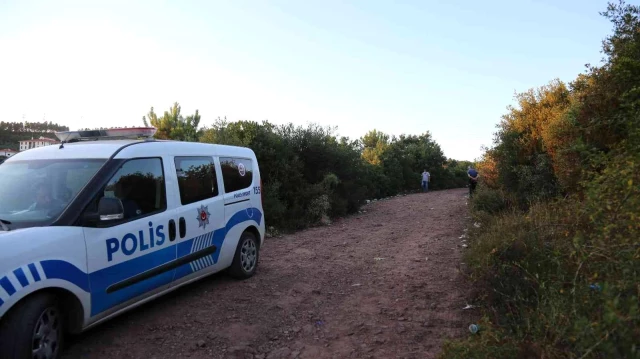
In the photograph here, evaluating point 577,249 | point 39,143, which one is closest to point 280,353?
point 577,249

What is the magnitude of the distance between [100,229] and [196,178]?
1.65 m

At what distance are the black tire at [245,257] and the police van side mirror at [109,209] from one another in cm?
245

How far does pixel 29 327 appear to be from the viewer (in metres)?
3.24

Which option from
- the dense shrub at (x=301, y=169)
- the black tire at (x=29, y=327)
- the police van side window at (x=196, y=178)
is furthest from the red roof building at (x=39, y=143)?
the dense shrub at (x=301, y=169)

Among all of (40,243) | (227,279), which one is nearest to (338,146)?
(227,279)

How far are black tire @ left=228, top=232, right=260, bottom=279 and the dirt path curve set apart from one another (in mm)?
151

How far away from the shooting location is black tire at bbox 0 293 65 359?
10.3 feet

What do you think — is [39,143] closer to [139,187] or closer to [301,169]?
[301,169]

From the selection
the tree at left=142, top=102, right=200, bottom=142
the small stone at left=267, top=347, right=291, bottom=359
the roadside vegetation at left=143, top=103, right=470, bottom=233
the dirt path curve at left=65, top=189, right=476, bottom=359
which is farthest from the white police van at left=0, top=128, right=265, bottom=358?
the tree at left=142, top=102, right=200, bottom=142

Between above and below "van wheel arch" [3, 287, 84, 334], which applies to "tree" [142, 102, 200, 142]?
above

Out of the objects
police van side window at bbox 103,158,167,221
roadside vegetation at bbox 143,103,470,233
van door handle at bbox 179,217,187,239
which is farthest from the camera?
roadside vegetation at bbox 143,103,470,233

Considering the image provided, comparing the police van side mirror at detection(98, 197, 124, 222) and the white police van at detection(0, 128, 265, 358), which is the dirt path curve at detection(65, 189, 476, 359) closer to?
the white police van at detection(0, 128, 265, 358)

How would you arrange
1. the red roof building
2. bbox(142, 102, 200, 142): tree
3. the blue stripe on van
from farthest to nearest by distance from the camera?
1. bbox(142, 102, 200, 142): tree
2. the red roof building
3. the blue stripe on van

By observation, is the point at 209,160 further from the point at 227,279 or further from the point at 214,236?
the point at 227,279
